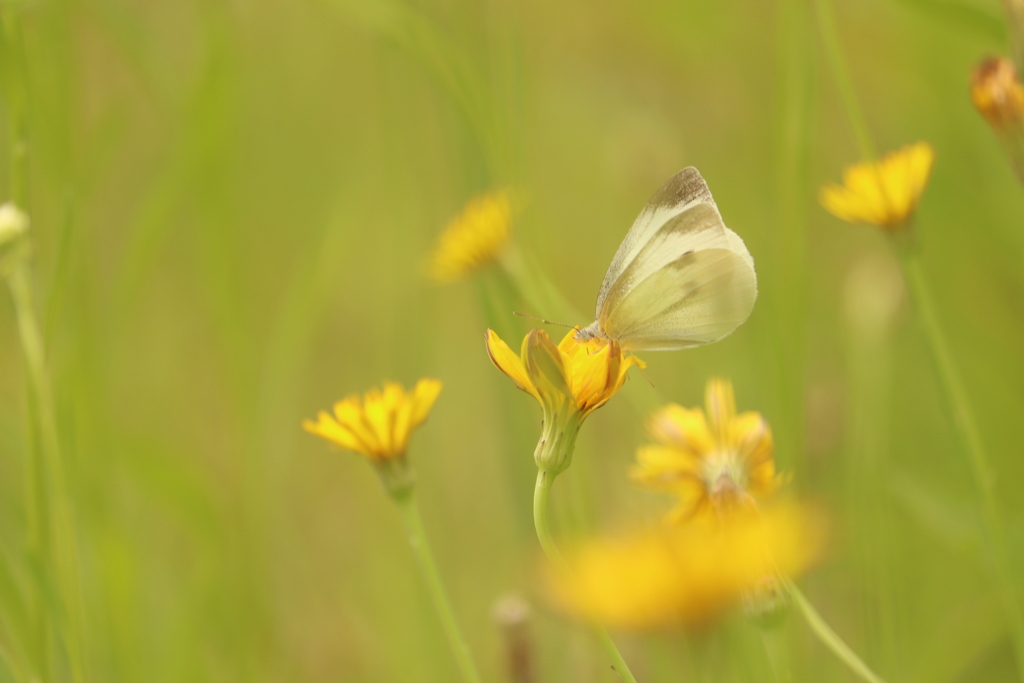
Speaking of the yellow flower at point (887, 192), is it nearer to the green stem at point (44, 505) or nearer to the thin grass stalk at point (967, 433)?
the thin grass stalk at point (967, 433)

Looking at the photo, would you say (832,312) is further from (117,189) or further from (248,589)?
(117,189)

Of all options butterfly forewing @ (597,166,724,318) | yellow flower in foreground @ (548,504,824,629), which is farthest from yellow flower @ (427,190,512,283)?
yellow flower in foreground @ (548,504,824,629)

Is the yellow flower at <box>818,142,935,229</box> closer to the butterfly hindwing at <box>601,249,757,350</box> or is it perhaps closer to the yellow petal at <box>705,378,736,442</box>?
the butterfly hindwing at <box>601,249,757,350</box>

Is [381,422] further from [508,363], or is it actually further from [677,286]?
[677,286]

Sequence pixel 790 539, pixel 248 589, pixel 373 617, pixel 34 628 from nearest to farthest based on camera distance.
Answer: pixel 790 539, pixel 34 628, pixel 248 589, pixel 373 617

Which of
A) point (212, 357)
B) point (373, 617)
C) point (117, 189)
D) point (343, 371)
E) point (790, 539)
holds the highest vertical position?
point (117, 189)

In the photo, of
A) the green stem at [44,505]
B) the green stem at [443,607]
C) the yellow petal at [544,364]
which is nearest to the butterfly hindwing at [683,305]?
the yellow petal at [544,364]

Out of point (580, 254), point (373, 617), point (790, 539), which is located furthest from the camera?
point (580, 254)

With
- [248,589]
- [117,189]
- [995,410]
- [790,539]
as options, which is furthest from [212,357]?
[790,539]

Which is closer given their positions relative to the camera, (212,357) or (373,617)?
(373,617)
